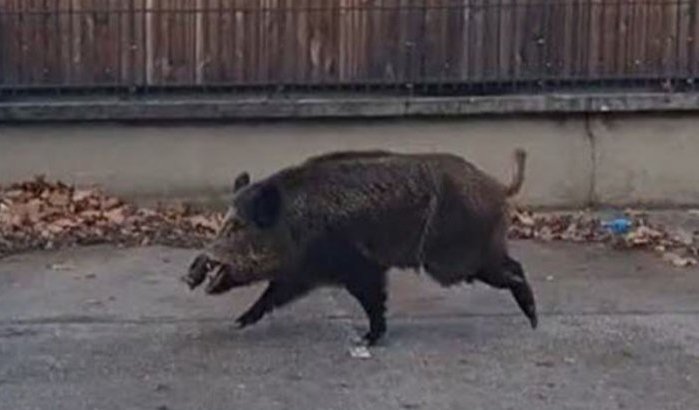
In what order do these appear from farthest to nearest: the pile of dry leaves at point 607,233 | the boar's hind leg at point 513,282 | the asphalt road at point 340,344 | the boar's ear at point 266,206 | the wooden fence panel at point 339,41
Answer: the wooden fence panel at point 339,41
the pile of dry leaves at point 607,233
the boar's hind leg at point 513,282
the boar's ear at point 266,206
the asphalt road at point 340,344

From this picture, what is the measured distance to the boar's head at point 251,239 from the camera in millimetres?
6789

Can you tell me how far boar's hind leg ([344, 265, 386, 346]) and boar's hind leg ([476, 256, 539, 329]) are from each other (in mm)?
497

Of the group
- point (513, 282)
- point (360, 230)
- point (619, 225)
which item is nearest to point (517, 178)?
point (513, 282)

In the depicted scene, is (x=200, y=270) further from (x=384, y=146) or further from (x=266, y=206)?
(x=384, y=146)

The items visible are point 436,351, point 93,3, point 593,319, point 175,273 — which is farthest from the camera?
point 93,3

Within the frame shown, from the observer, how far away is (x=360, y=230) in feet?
22.6

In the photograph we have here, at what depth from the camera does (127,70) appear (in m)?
9.80

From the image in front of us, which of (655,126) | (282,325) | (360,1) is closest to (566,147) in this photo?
(655,126)

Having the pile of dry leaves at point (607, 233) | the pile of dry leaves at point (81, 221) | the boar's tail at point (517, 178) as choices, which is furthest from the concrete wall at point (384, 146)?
the boar's tail at point (517, 178)

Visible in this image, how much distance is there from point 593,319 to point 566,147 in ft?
8.39

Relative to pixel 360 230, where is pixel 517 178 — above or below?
above

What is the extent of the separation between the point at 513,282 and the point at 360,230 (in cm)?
79

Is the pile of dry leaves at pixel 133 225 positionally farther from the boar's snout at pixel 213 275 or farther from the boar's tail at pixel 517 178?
the boar's snout at pixel 213 275

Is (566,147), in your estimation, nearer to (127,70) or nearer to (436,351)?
(127,70)
